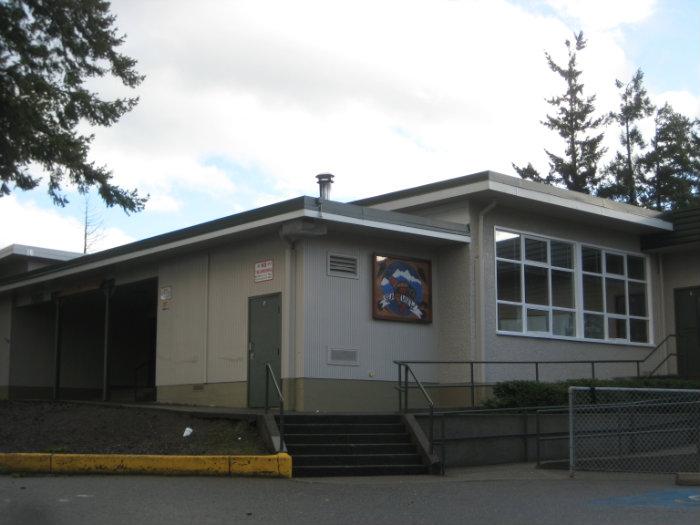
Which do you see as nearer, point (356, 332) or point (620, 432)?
point (620, 432)

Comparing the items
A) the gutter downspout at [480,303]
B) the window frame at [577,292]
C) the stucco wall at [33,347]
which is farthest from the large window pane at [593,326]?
the stucco wall at [33,347]

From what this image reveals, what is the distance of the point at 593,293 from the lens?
20.7 meters

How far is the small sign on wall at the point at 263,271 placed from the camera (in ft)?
56.9

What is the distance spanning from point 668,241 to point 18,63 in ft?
49.5

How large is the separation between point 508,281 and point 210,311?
241 inches

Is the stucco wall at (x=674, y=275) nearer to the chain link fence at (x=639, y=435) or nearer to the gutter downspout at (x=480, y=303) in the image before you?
the gutter downspout at (x=480, y=303)

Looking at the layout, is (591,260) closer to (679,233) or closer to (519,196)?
(679,233)

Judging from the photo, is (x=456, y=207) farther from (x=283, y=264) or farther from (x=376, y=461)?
(x=376, y=461)

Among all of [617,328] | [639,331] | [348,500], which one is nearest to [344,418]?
[348,500]

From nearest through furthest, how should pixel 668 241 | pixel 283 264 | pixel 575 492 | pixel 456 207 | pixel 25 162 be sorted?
pixel 575 492
pixel 283 264
pixel 456 207
pixel 25 162
pixel 668 241

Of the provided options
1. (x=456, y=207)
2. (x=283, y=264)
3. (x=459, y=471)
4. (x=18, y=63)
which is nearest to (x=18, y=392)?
(x=18, y=63)

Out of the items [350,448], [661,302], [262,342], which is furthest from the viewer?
[661,302]

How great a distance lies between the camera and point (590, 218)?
2023 cm

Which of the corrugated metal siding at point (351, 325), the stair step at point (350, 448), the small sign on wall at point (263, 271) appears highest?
the small sign on wall at point (263, 271)
